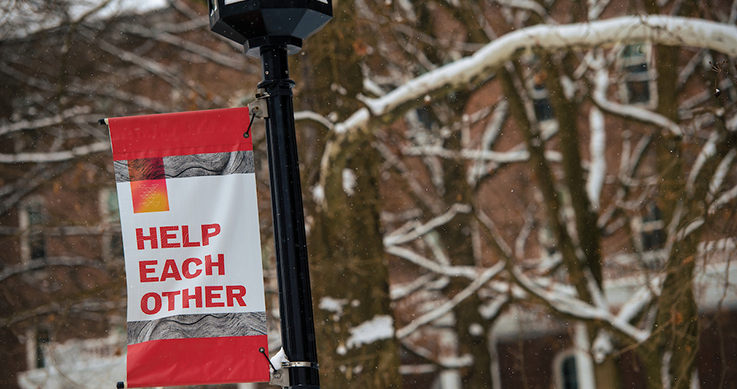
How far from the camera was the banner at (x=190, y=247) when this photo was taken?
3.27 m

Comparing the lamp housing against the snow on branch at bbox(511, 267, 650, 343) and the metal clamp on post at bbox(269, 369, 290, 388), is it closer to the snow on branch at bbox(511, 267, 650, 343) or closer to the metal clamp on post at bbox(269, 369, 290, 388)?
the metal clamp on post at bbox(269, 369, 290, 388)

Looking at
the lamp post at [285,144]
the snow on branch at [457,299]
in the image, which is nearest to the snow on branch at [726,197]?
the snow on branch at [457,299]

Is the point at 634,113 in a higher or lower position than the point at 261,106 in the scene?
higher

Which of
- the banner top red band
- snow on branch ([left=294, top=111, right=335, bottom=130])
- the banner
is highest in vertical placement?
snow on branch ([left=294, top=111, right=335, bottom=130])

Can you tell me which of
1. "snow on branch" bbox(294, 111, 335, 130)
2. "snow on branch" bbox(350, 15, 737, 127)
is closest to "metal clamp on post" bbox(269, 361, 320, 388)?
"snow on branch" bbox(350, 15, 737, 127)

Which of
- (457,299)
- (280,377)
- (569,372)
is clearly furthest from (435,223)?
(280,377)

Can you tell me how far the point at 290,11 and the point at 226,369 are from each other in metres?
1.62

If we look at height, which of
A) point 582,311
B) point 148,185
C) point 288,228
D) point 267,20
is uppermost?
point 267,20

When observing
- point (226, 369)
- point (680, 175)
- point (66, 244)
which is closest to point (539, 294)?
point (680, 175)

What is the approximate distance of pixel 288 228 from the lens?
3107 mm

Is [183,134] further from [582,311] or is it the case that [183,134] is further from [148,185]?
[582,311]

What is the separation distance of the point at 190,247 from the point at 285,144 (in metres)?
0.68

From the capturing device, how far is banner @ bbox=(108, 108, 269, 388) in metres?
3.27

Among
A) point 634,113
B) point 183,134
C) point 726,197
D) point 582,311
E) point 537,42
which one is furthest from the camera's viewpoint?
point 726,197
